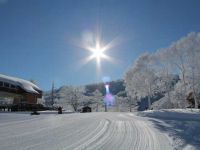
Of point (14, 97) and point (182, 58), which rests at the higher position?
point (182, 58)

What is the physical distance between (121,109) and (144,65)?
56.2 meters

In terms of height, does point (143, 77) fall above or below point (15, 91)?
above

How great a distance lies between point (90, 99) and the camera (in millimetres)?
101375

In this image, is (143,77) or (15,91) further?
(15,91)

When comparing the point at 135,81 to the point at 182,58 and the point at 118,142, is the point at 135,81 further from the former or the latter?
the point at 118,142

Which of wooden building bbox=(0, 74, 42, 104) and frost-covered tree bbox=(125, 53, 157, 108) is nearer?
frost-covered tree bbox=(125, 53, 157, 108)

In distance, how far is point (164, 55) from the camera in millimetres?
42625

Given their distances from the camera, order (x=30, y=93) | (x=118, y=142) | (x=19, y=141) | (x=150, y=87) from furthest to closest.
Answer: (x=30, y=93), (x=150, y=87), (x=118, y=142), (x=19, y=141)

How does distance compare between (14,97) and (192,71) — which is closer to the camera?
(192,71)

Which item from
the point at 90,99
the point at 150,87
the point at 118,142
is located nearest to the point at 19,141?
the point at 118,142

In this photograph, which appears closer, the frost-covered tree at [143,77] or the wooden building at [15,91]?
the frost-covered tree at [143,77]

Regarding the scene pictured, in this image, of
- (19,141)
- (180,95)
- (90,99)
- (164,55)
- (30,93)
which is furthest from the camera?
(90,99)

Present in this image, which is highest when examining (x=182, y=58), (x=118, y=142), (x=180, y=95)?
(x=182, y=58)

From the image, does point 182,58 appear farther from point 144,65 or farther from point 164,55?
point 144,65
